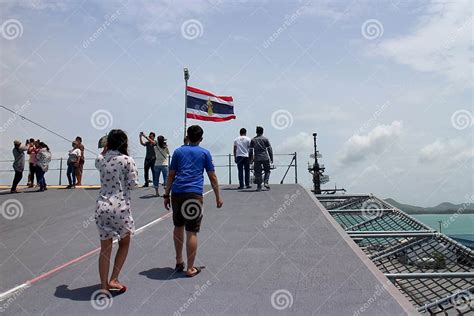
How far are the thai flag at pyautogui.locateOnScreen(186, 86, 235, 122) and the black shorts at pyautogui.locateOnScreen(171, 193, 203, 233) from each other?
1060 cm

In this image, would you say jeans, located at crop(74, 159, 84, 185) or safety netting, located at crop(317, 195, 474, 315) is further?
jeans, located at crop(74, 159, 84, 185)

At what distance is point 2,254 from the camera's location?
6559 millimetres

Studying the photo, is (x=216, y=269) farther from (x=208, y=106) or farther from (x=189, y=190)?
(x=208, y=106)

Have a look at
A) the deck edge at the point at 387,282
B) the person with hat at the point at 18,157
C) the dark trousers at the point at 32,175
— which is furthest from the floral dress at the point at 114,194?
the dark trousers at the point at 32,175

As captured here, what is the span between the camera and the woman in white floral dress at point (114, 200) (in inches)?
165

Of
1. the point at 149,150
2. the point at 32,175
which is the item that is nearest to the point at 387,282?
the point at 149,150

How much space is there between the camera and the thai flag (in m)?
15.6

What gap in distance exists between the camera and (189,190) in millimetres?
4984

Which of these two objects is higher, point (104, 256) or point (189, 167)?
point (189, 167)

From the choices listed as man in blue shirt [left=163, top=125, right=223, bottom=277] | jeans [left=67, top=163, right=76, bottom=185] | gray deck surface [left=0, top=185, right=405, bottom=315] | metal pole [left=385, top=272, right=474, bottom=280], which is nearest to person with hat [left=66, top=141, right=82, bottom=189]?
jeans [left=67, top=163, right=76, bottom=185]

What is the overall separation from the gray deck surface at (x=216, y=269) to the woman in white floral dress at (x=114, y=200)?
387mm

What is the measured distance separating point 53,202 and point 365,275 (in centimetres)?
1052

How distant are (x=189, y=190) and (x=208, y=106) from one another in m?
11.3

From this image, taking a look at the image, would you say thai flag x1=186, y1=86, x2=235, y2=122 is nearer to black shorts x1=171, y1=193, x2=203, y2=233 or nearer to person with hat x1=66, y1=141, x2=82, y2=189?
person with hat x1=66, y1=141, x2=82, y2=189
